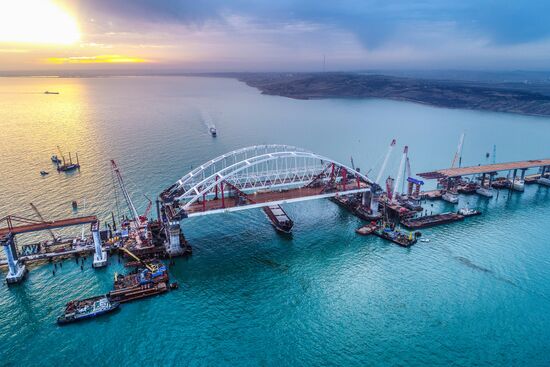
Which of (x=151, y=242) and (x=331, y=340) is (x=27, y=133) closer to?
(x=151, y=242)

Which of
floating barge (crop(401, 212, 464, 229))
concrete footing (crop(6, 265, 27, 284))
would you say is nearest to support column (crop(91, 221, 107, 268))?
concrete footing (crop(6, 265, 27, 284))

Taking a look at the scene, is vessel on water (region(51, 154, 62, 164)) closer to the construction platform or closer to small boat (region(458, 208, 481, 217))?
the construction platform

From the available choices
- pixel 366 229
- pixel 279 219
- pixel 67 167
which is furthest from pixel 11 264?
pixel 366 229

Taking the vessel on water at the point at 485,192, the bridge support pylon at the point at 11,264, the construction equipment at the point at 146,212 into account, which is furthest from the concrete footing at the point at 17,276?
the vessel on water at the point at 485,192

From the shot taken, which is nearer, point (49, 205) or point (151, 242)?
point (151, 242)

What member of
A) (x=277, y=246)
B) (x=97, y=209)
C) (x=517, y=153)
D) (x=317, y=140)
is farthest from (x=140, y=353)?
(x=517, y=153)

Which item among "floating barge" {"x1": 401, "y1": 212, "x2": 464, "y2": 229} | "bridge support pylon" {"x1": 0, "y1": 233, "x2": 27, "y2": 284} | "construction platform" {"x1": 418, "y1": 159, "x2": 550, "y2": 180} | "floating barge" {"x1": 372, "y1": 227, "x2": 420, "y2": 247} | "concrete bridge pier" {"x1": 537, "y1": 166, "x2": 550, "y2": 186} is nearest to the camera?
"bridge support pylon" {"x1": 0, "y1": 233, "x2": 27, "y2": 284}

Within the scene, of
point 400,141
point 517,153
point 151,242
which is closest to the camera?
point 151,242
